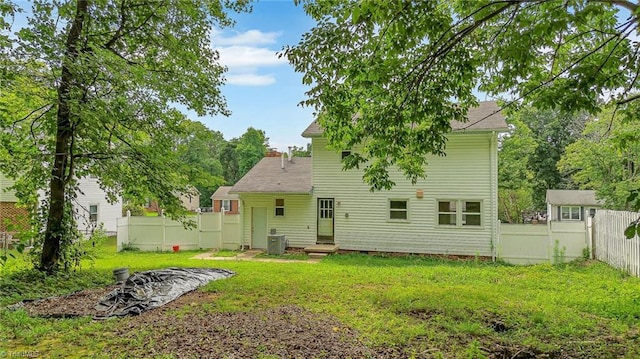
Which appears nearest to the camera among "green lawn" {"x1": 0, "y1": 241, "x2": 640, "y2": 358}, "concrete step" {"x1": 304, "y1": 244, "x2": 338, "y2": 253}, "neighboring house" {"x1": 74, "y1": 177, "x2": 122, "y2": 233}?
"green lawn" {"x1": 0, "y1": 241, "x2": 640, "y2": 358}

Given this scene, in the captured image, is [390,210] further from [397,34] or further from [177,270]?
[397,34]

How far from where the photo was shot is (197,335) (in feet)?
15.7

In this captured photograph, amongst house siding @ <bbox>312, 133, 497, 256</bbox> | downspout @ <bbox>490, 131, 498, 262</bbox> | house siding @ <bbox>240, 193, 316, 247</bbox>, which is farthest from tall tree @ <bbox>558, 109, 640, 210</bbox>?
house siding @ <bbox>240, 193, 316, 247</bbox>

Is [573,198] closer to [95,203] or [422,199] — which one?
[422,199]

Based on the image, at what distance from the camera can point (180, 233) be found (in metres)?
15.7

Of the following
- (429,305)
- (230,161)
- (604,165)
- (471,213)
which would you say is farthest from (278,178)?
(230,161)

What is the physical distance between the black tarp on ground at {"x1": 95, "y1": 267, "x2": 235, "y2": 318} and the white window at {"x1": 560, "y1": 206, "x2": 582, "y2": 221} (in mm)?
28982

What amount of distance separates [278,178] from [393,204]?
5105mm

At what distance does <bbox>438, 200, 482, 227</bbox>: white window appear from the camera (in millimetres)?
13305

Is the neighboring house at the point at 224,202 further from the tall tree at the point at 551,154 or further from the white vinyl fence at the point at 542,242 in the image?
the tall tree at the point at 551,154

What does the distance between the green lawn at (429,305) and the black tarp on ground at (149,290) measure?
458 millimetres

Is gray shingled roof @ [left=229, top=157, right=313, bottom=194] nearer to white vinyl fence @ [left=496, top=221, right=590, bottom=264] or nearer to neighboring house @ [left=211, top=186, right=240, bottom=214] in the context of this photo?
white vinyl fence @ [left=496, top=221, right=590, bottom=264]

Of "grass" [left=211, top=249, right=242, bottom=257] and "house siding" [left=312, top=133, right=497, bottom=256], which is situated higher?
"house siding" [left=312, top=133, right=497, bottom=256]

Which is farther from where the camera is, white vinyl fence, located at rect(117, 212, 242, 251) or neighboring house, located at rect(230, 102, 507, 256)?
white vinyl fence, located at rect(117, 212, 242, 251)
